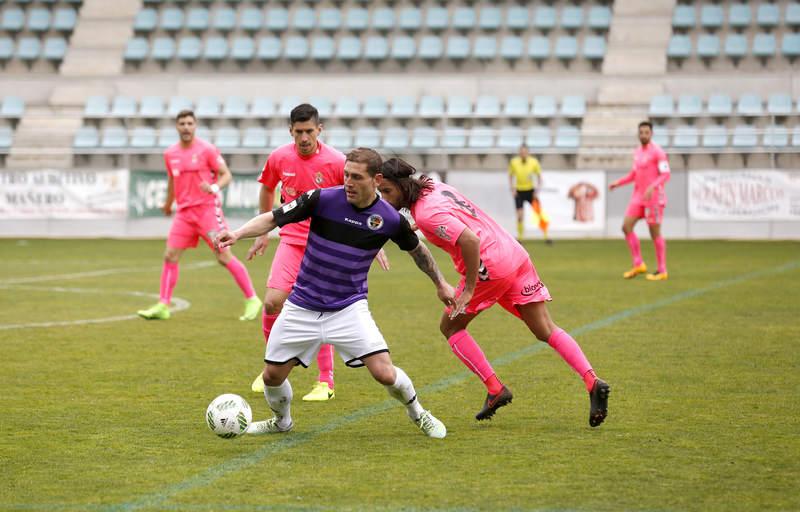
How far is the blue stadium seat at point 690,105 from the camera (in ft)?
99.1

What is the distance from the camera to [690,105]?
100ft

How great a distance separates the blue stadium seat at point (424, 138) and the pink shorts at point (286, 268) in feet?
73.0

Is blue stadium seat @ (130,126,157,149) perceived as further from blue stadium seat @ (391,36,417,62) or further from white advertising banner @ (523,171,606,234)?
white advertising banner @ (523,171,606,234)

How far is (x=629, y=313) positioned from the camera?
13.2 meters

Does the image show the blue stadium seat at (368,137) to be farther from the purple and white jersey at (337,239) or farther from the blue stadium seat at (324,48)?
the purple and white jersey at (337,239)

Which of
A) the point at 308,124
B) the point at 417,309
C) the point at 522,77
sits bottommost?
the point at 417,309

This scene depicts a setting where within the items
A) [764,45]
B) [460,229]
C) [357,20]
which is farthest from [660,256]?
[357,20]

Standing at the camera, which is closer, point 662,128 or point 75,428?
point 75,428

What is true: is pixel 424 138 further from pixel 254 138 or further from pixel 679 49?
pixel 679 49

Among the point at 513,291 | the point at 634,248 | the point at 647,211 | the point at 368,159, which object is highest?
the point at 368,159

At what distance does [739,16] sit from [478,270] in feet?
92.2

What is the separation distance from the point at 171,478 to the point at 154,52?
30401mm

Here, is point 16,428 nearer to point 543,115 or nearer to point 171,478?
point 171,478

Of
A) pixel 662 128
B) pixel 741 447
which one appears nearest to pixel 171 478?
pixel 741 447
